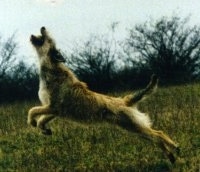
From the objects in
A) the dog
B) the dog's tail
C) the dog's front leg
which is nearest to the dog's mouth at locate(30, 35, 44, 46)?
the dog

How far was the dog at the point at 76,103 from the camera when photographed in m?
10.0

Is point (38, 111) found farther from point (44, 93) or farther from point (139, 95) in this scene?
point (139, 95)

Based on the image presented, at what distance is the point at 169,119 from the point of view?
13.0 meters

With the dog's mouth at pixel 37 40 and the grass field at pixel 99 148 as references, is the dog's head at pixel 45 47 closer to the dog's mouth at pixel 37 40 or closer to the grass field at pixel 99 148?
the dog's mouth at pixel 37 40

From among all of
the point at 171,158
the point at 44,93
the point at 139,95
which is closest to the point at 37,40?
the point at 44,93

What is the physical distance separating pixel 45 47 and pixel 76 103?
147cm

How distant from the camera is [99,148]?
36.1ft

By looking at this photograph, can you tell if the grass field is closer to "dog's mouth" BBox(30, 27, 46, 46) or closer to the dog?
the dog

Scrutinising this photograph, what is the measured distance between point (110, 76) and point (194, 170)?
25.1 meters

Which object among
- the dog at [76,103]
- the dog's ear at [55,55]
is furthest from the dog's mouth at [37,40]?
the dog's ear at [55,55]

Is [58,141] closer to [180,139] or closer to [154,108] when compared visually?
[180,139]

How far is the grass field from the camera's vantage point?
980 cm

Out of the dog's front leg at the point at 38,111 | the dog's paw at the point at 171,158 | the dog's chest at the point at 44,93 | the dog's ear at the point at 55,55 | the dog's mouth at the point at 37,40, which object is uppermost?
the dog's mouth at the point at 37,40

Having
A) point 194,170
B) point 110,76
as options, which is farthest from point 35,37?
point 110,76
